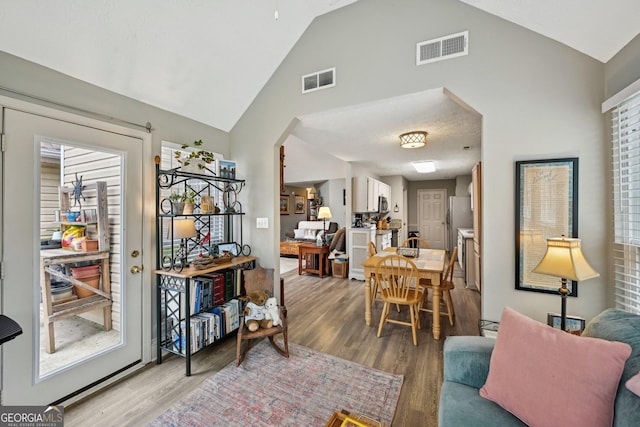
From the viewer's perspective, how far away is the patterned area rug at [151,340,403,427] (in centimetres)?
171

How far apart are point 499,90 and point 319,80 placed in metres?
1.58

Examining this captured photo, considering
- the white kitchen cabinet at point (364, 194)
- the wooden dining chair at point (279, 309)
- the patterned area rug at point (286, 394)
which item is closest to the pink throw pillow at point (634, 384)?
the patterned area rug at point (286, 394)

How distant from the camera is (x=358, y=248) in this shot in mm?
5160

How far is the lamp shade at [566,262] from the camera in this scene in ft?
4.90

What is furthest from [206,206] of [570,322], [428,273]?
[570,322]

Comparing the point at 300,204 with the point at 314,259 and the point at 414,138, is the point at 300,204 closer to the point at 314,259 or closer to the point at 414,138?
the point at 314,259

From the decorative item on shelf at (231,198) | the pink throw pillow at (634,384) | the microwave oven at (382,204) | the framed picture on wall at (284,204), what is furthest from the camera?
the framed picture on wall at (284,204)

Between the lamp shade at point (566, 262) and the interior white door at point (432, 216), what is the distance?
23.4 ft

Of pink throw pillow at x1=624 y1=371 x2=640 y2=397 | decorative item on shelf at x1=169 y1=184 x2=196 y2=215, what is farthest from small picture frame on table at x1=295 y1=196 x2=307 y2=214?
pink throw pillow at x1=624 y1=371 x2=640 y2=397

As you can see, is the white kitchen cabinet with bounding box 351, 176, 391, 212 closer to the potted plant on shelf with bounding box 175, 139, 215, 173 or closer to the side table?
the side table

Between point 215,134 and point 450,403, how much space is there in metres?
3.10

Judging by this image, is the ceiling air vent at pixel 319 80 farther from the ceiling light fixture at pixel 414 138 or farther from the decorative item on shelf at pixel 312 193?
the decorative item on shelf at pixel 312 193

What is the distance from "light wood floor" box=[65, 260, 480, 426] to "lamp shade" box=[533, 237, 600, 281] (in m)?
1.20

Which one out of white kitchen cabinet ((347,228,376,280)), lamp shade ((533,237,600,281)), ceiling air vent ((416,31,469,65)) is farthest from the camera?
white kitchen cabinet ((347,228,376,280))
